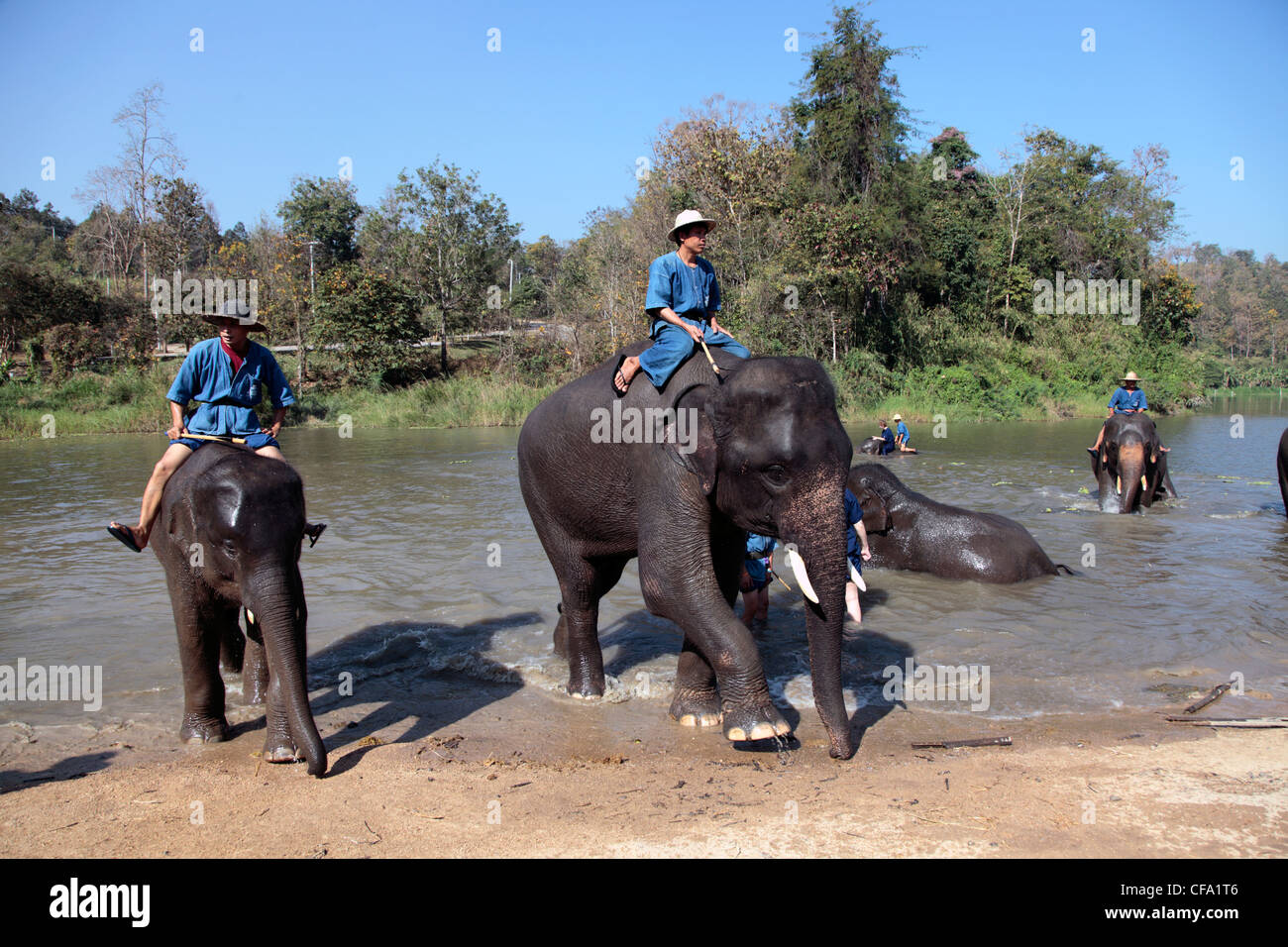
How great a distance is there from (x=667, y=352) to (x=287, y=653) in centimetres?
271

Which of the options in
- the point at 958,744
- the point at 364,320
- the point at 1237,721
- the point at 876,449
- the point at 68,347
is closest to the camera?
the point at 958,744

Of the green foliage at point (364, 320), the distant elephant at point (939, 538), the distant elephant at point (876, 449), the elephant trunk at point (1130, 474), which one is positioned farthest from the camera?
the green foliage at point (364, 320)

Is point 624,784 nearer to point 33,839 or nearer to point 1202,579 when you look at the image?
point 33,839

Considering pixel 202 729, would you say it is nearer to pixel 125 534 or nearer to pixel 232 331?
pixel 125 534

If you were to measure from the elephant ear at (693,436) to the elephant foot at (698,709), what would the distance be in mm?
1510

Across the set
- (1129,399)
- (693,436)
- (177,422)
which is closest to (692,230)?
(693,436)


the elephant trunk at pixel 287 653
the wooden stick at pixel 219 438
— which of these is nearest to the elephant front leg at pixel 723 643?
the elephant trunk at pixel 287 653

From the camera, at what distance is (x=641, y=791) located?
15.1 feet

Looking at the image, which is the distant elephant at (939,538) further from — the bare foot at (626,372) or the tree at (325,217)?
the tree at (325,217)

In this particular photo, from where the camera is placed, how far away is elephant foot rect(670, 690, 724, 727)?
5.82 m

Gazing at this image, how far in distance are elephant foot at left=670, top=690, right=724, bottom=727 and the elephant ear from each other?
4.95 feet

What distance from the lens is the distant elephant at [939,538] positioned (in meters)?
9.38
